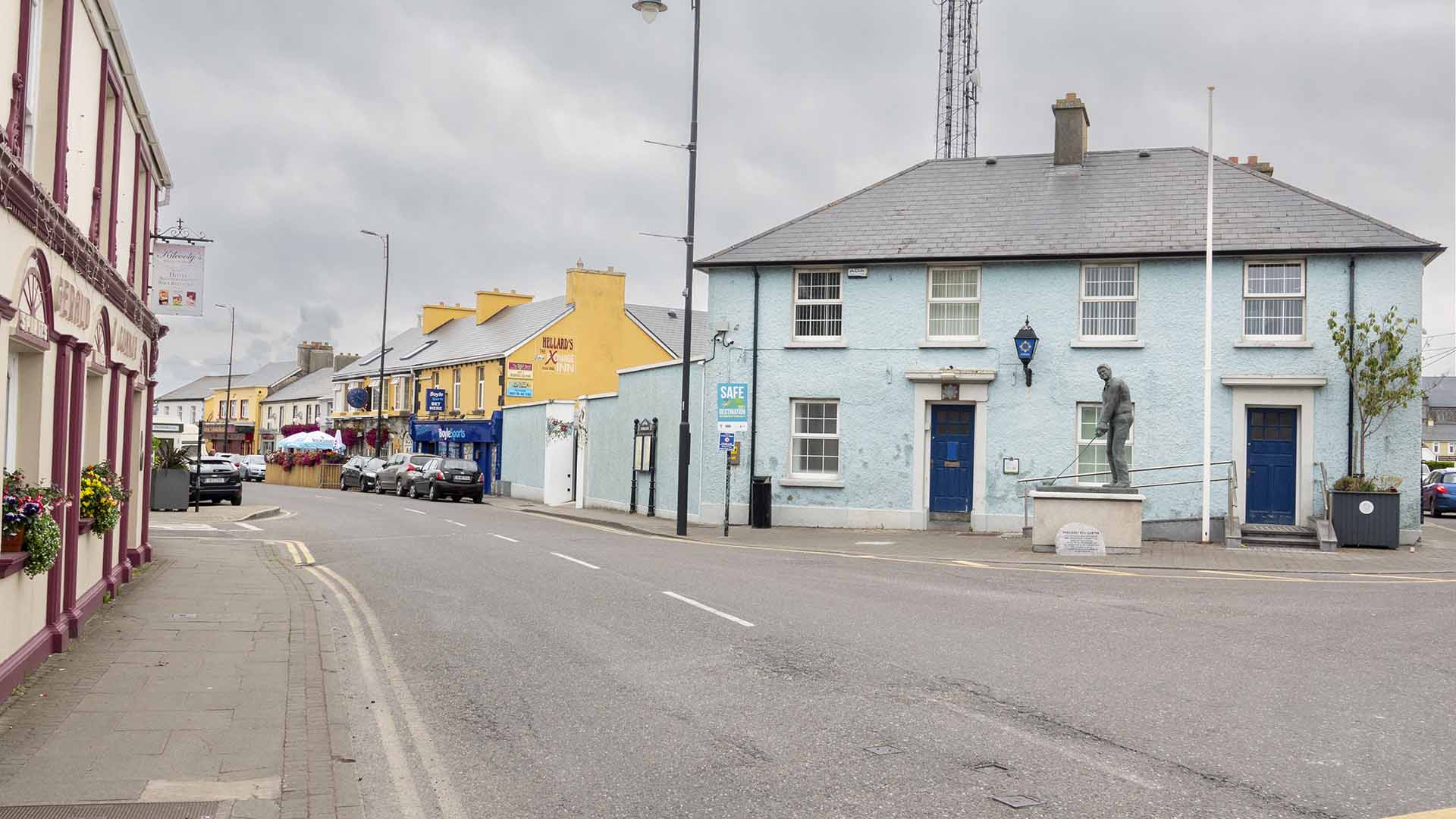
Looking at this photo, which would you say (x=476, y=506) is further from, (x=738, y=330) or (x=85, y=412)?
(x=85, y=412)

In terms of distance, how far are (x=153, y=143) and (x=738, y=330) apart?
1448 centimetres

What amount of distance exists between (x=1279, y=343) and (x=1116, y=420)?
519 cm

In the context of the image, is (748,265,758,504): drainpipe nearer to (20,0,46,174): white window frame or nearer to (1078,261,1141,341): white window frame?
(1078,261,1141,341): white window frame

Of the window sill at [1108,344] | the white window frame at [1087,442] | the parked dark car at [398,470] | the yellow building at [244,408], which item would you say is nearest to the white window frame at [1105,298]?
the window sill at [1108,344]

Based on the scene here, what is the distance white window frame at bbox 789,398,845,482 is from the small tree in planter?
958 centimetres

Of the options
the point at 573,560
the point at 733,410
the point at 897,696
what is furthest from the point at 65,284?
the point at 733,410

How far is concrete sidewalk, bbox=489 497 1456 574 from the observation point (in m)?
18.1

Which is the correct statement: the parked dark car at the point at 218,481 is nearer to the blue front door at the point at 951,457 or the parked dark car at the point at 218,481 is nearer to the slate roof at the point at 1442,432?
the blue front door at the point at 951,457

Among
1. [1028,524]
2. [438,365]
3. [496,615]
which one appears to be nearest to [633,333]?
[438,365]

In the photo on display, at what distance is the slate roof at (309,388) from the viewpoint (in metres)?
80.2

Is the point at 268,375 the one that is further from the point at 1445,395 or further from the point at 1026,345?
the point at 1445,395

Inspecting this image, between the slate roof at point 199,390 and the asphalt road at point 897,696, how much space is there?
337 ft

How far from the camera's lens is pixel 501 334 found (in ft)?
180

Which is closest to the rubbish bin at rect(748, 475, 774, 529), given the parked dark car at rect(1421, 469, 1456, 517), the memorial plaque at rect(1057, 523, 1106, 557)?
the memorial plaque at rect(1057, 523, 1106, 557)
